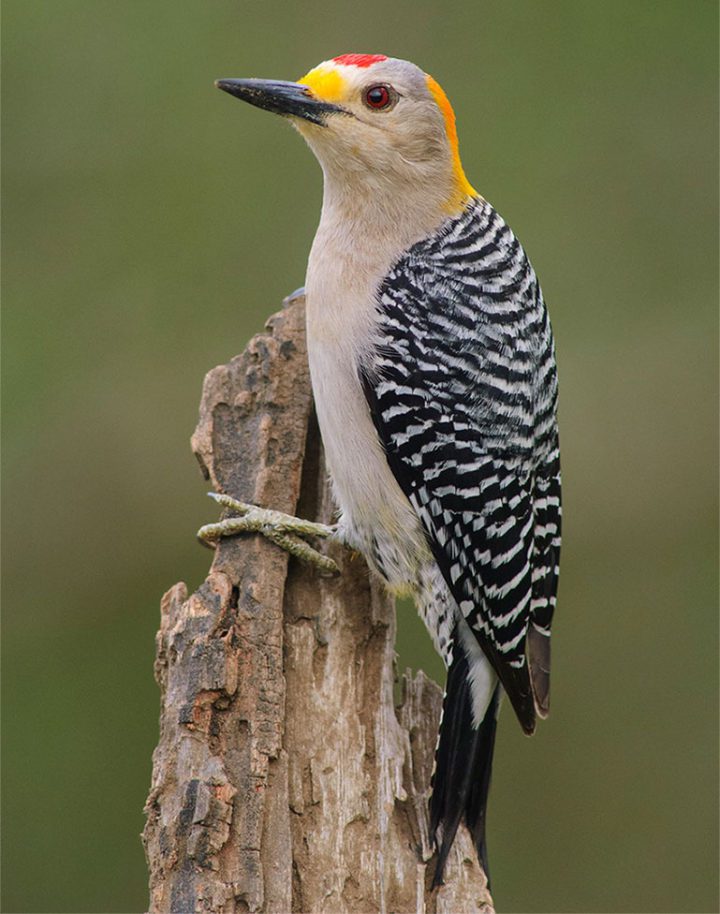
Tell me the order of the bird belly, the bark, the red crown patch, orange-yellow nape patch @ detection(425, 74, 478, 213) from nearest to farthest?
the bark < the bird belly < the red crown patch < orange-yellow nape patch @ detection(425, 74, 478, 213)

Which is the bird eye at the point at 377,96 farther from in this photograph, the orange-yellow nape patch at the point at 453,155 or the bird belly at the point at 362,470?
the bird belly at the point at 362,470

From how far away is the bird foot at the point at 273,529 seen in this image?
12.4 feet

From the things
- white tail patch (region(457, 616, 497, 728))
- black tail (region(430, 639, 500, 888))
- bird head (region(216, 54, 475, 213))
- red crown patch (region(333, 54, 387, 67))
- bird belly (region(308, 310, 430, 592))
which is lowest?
black tail (region(430, 639, 500, 888))

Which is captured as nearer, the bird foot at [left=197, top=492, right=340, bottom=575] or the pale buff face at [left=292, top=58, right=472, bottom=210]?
the bird foot at [left=197, top=492, right=340, bottom=575]

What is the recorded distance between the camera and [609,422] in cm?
597

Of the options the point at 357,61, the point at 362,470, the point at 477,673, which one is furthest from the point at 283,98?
the point at 477,673

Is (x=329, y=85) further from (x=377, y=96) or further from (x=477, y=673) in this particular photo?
(x=477, y=673)

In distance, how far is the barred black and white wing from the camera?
3824 millimetres

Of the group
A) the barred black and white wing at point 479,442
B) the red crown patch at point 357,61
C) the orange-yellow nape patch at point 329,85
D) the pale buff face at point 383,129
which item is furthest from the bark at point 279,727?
the red crown patch at point 357,61

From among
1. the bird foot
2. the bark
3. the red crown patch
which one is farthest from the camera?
the red crown patch

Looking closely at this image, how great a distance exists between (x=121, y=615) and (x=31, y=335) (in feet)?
4.52

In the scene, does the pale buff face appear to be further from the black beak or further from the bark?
the bark

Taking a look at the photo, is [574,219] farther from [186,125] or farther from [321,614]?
[321,614]

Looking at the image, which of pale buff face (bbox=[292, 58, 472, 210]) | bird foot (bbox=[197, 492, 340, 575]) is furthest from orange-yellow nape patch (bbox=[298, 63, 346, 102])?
bird foot (bbox=[197, 492, 340, 575])
